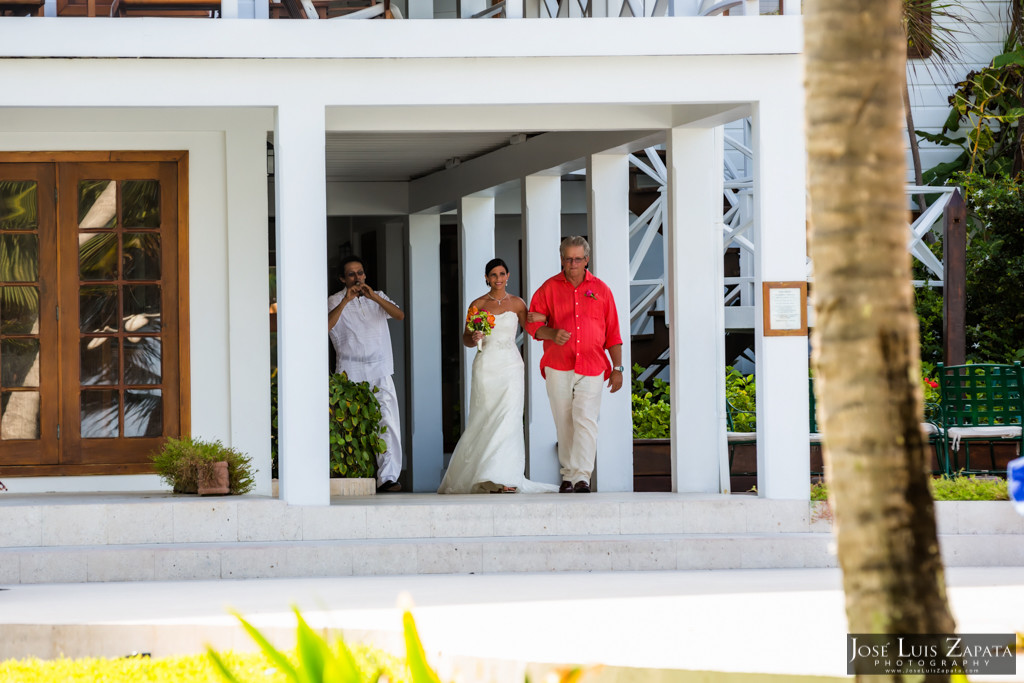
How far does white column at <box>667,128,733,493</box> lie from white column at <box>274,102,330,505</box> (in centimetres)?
249

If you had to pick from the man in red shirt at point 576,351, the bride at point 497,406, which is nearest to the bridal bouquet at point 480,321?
the bride at point 497,406

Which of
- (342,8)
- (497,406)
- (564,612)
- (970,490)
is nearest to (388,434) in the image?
(497,406)

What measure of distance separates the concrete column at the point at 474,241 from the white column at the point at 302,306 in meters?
4.12

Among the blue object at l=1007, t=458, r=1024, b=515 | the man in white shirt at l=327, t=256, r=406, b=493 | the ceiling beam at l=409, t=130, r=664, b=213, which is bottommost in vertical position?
the blue object at l=1007, t=458, r=1024, b=515

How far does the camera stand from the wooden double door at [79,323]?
32.1 ft

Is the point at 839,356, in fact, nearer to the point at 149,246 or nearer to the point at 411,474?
the point at 149,246

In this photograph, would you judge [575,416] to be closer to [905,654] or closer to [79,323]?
[79,323]

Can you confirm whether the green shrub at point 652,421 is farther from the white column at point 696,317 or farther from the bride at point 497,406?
the white column at point 696,317

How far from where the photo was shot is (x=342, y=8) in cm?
1062

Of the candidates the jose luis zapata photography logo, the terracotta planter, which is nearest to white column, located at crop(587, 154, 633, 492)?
the terracotta planter

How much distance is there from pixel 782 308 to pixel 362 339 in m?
3.89

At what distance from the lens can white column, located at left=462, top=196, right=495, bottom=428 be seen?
12352mm

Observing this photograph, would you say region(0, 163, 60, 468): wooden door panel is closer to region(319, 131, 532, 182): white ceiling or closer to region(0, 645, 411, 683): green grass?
region(319, 131, 532, 182): white ceiling

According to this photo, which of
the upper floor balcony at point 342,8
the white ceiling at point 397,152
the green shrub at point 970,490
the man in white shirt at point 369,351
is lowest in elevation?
the green shrub at point 970,490
